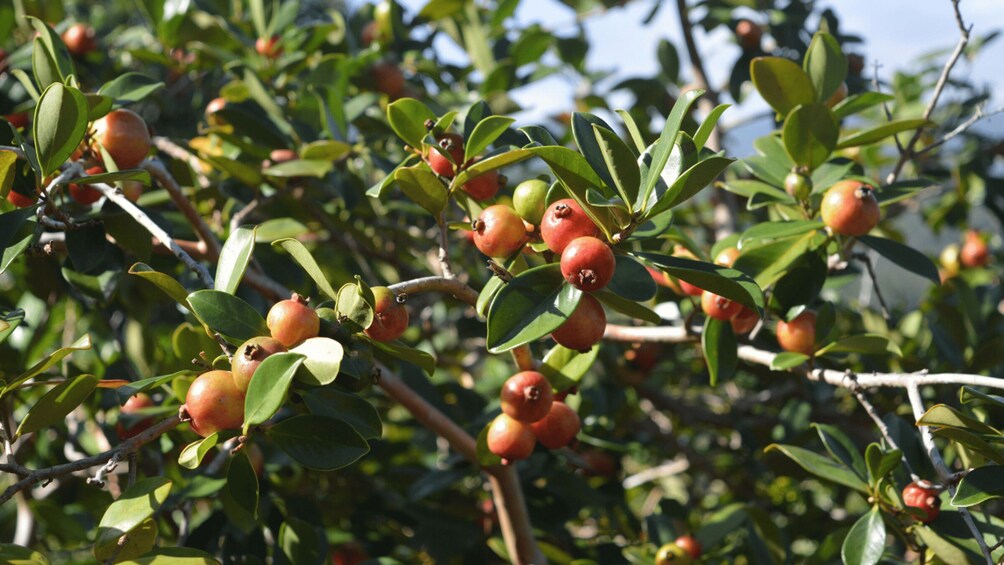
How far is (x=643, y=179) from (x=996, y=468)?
1.98ft

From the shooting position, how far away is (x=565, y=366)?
135 centimetres

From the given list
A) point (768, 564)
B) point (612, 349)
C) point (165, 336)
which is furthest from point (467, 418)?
point (165, 336)

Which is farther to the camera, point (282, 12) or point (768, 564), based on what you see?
point (282, 12)

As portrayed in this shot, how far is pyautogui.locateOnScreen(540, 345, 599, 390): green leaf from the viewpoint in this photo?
1.33 meters

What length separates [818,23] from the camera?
2.41m

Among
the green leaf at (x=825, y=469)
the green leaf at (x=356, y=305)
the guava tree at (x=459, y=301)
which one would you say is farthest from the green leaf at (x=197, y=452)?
the green leaf at (x=825, y=469)

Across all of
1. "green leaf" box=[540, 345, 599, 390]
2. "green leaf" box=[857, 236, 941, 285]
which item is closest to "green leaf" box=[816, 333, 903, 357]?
"green leaf" box=[857, 236, 941, 285]

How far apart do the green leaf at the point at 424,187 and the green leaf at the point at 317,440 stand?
0.33 meters

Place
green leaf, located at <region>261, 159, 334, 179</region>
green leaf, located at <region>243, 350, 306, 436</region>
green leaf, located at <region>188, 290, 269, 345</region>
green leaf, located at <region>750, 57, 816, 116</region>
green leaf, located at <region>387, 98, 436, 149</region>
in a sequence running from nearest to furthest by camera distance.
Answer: green leaf, located at <region>243, 350, 306, 436</region>
green leaf, located at <region>188, 290, 269, 345</region>
green leaf, located at <region>387, 98, 436, 149</region>
green leaf, located at <region>750, 57, 816, 116</region>
green leaf, located at <region>261, 159, 334, 179</region>

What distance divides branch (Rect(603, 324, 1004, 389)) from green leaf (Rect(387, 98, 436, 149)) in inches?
23.3

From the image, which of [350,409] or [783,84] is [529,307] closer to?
[350,409]

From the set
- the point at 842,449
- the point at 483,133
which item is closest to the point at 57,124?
the point at 483,133

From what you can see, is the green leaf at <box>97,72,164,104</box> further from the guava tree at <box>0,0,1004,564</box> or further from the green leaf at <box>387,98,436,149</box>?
the green leaf at <box>387,98,436,149</box>

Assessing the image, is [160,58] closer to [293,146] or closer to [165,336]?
[293,146]
